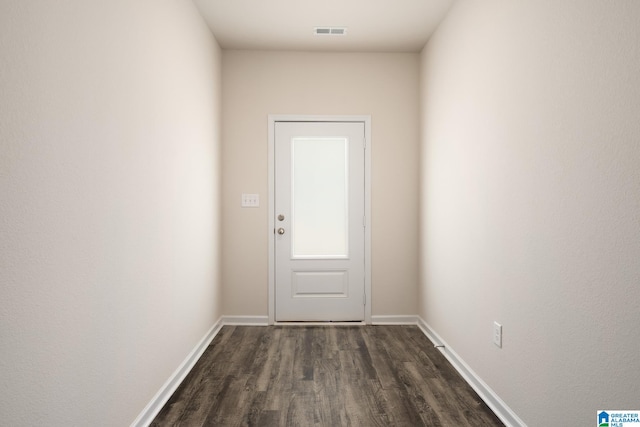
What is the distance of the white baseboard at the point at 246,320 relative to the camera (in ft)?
12.6

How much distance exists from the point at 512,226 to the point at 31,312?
211 centimetres

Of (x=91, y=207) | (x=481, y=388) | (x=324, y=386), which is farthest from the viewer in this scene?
(x=324, y=386)

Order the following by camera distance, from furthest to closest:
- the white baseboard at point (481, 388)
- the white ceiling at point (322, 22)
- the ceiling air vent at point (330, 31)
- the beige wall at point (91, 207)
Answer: the ceiling air vent at point (330, 31), the white ceiling at point (322, 22), the white baseboard at point (481, 388), the beige wall at point (91, 207)

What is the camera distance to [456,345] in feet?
9.39

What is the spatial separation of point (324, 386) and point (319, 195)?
189 cm

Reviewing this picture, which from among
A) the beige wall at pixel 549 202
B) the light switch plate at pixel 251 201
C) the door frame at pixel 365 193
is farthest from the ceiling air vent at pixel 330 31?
the light switch plate at pixel 251 201

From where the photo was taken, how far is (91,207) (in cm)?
157

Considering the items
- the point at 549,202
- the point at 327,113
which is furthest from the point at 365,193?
the point at 549,202

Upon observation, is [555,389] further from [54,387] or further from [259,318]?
[259,318]

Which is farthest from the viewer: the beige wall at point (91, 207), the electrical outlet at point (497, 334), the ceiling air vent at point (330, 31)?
the ceiling air vent at point (330, 31)

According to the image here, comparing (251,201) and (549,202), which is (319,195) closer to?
(251,201)

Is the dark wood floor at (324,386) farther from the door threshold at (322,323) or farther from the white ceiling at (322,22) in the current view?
the white ceiling at (322,22)

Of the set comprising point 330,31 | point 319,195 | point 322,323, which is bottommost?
point 322,323

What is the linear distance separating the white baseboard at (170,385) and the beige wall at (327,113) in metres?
0.73
